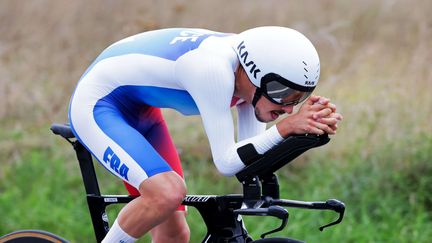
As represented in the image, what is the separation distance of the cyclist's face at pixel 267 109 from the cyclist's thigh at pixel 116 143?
510mm

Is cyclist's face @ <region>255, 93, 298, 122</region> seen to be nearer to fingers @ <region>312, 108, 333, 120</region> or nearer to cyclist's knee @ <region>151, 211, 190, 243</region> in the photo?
fingers @ <region>312, 108, 333, 120</region>

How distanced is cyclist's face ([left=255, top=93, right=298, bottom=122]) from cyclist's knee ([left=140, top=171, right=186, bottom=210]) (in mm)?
497

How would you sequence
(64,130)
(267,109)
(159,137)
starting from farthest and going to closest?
(159,137) → (64,130) → (267,109)

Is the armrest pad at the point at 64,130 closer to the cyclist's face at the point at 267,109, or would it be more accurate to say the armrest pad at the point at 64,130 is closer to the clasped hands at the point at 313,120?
the cyclist's face at the point at 267,109

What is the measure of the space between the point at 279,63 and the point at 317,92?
440cm

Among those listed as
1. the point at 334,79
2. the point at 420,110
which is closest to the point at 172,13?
the point at 334,79

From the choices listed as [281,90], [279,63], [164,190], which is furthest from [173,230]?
[279,63]

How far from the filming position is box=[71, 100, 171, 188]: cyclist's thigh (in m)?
4.36

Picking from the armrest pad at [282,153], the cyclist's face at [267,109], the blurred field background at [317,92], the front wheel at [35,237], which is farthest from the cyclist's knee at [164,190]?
the blurred field background at [317,92]

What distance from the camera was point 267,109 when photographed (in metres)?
4.34

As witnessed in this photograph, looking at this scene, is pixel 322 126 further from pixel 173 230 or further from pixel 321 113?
pixel 173 230

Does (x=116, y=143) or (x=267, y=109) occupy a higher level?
(x=267, y=109)

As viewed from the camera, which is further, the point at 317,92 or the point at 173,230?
the point at 317,92

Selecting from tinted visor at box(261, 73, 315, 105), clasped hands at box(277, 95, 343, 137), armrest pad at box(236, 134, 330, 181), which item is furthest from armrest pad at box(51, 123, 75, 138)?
clasped hands at box(277, 95, 343, 137)
